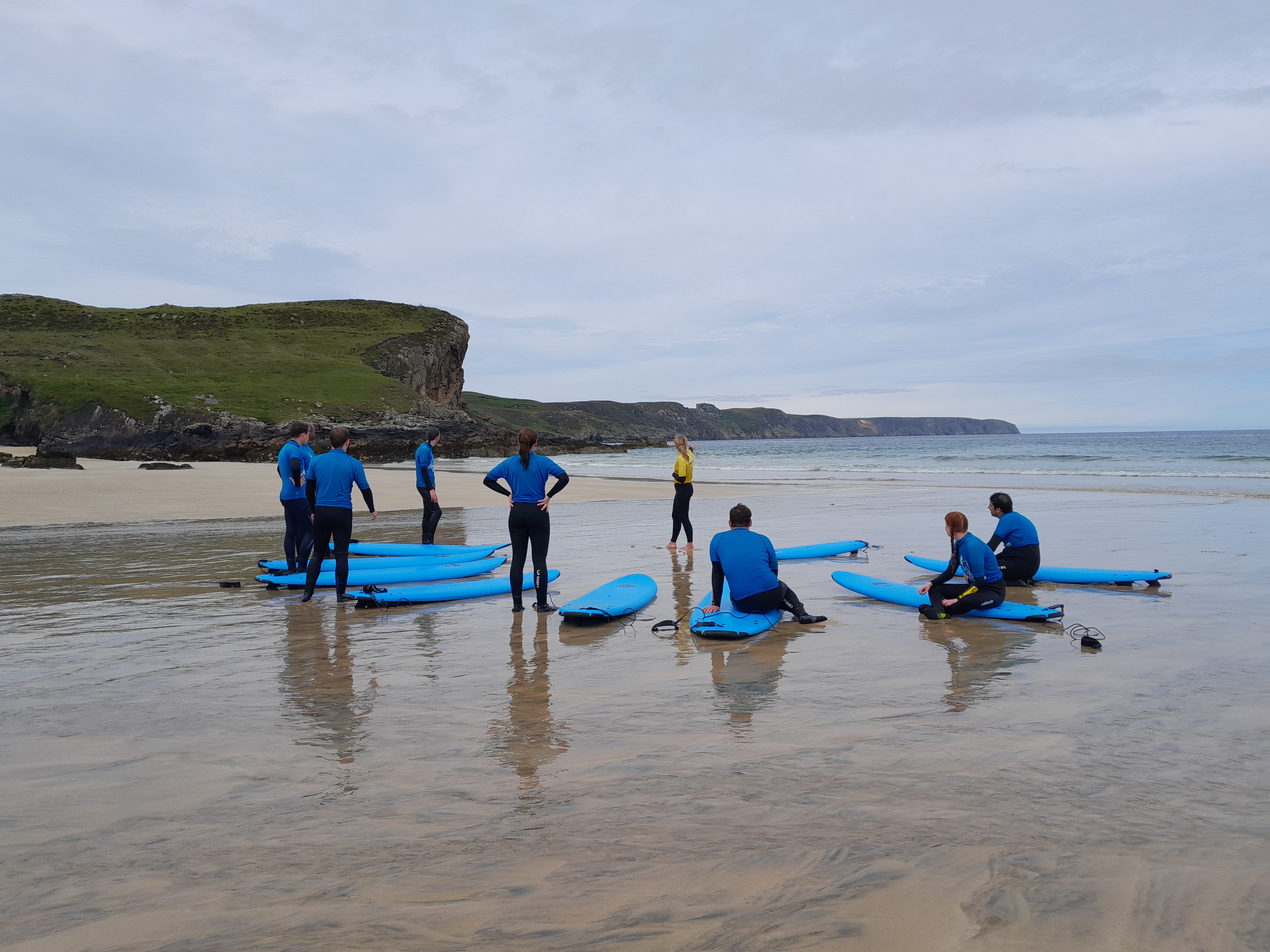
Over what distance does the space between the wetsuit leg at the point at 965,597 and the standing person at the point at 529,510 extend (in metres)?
4.13

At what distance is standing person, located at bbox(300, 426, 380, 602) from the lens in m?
9.70

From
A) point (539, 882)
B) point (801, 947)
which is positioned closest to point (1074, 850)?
point (801, 947)

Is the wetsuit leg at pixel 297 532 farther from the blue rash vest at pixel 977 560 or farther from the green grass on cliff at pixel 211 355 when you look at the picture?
the green grass on cliff at pixel 211 355

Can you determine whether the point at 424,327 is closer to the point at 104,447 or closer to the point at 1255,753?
the point at 104,447

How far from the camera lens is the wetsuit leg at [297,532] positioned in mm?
11023

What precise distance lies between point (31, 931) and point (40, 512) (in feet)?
67.0

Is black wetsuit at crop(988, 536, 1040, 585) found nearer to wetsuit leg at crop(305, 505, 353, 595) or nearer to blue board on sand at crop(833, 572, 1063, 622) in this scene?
blue board on sand at crop(833, 572, 1063, 622)

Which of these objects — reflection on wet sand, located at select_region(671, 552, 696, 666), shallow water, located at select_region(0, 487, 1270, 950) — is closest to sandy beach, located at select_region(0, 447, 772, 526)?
reflection on wet sand, located at select_region(671, 552, 696, 666)

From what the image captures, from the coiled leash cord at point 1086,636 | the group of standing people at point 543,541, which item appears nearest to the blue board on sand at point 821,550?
the group of standing people at point 543,541

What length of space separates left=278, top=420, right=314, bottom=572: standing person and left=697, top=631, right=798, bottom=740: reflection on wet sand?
5991 mm

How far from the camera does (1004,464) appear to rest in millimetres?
59188

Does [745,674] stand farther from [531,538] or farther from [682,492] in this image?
[682,492]

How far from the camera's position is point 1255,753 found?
456 centimetres

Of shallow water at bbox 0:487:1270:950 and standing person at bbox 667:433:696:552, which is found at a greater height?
standing person at bbox 667:433:696:552
